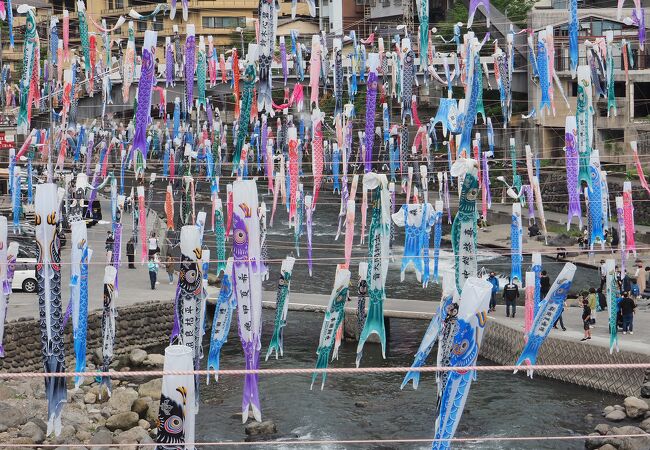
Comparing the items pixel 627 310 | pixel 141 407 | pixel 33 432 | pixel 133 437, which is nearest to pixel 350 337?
pixel 141 407

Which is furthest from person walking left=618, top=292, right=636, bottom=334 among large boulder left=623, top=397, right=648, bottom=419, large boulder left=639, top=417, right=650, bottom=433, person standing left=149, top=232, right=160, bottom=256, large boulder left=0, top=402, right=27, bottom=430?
person standing left=149, top=232, right=160, bottom=256

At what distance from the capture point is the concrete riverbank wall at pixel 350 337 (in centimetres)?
2233

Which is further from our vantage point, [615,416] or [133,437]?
[615,416]

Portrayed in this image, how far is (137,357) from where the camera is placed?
85.4 feet

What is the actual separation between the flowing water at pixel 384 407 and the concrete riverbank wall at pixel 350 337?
0.36 meters

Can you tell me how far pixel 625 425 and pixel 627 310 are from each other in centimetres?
303

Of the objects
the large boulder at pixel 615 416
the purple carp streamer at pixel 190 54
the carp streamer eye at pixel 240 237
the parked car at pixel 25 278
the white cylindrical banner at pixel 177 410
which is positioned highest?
the purple carp streamer at pixel 190 54

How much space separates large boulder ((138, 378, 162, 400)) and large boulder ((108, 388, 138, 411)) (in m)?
0.29

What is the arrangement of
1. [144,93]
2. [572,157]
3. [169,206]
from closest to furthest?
[144,93], [572,157], [169,206]

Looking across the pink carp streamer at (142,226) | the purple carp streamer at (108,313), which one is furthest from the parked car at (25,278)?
the purple carp streamer at (108,313)

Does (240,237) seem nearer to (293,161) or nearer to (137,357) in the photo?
(137,357)

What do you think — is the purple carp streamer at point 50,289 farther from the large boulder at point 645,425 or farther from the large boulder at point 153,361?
the large boulder at point 645,425

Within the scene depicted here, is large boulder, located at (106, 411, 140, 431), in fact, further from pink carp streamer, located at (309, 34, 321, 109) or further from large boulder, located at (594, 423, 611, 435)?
pink carp streamer, located at (309, 34, 321, 109)

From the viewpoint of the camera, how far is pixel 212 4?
66562 mm
